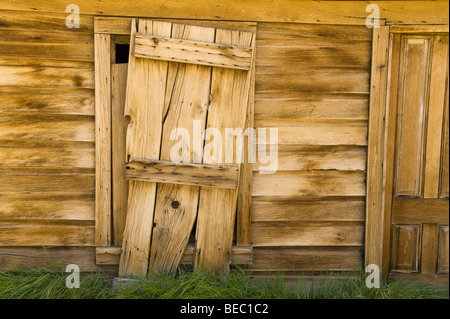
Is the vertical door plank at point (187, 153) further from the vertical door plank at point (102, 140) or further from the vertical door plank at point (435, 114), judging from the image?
the vertical door plank at point (435, 114)

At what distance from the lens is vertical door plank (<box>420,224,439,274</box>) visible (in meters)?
2.58

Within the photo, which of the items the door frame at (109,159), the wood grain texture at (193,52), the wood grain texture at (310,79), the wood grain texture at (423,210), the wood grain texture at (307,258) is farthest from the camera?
the wood grain texture at (423,210)

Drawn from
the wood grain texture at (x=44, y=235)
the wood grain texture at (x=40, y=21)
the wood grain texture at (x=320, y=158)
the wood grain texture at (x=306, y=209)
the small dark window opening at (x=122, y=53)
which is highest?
the small dark window opening at (x=122, y=53)

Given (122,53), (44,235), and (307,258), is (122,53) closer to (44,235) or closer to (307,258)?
(44,235)

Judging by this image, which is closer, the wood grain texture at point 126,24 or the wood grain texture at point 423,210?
the wood grain texture at point 126,24

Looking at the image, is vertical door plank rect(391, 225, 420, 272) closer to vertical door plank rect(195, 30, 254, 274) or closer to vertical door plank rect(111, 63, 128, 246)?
vertical door plank rect(195, 30, 254, 274)

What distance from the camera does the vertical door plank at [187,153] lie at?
7.23ft

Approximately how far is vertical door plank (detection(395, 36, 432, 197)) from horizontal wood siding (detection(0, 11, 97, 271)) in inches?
91.8

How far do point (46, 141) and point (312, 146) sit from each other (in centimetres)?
194

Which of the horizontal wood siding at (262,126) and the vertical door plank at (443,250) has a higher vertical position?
the horizontal wood siding at (262,126)

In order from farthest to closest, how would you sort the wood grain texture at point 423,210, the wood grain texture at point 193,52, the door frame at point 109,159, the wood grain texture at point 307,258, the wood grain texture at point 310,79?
the wood grain texture at point 423,210 < the wood grain texture at point 307,258 < the wood grain texture at point 310,79 < the door frame at point 109,159 < the wood grain texture at point 193,52

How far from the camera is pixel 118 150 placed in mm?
2357

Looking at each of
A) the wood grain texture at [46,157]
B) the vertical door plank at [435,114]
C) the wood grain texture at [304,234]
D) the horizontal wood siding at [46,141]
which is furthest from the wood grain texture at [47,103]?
the vertical door plank at [435,114]

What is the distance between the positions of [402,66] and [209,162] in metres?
1.65
